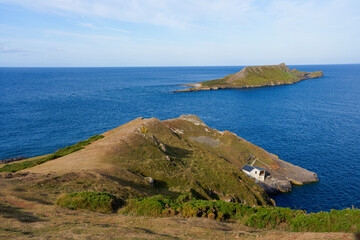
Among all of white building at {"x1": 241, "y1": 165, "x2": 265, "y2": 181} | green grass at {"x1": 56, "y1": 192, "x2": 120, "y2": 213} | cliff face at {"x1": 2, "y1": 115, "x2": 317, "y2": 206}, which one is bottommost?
white building at {"x1": 241, "y1": 165, "x2": 265, "y2": 181}

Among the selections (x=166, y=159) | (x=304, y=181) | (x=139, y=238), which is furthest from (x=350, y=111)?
(x=139, y=238)

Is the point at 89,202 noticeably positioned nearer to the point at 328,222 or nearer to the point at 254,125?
the point at 328,222

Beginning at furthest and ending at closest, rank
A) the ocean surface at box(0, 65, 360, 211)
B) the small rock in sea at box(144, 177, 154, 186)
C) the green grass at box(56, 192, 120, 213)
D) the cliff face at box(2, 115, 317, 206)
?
the ocean surface at box(0, 65, 360, 211), the small rock in sea at box(144, 177, 154, 186), the cliff face at box(2, 115, 317, 206), the green grass at box(56, 192, 120, 213)

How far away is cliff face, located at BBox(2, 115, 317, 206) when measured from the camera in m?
29.7

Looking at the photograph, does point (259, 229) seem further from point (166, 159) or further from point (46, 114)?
point (46, 114)

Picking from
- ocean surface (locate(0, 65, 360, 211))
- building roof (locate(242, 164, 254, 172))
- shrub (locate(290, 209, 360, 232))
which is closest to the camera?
shrub (locate(290, 209, 360, 232))

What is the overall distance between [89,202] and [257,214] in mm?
17082

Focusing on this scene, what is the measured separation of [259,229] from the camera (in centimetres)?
2047

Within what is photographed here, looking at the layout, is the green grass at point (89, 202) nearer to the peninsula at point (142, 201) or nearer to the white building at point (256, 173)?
the peninsula at point (142, 201)

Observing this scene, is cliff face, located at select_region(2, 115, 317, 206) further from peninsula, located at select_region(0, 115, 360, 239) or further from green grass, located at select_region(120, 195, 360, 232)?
green grass, located at select_region(120, 195, 360, 232)

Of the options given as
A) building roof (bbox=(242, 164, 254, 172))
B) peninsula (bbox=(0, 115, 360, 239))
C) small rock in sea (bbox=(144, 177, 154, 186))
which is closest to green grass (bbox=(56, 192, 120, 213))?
peninsula (bbox=(0, 115, 360, 239))

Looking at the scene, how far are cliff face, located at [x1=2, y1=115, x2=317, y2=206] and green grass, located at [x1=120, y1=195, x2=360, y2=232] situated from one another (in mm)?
4692

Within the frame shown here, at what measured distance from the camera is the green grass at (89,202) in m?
22.5

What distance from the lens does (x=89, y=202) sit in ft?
75.7
